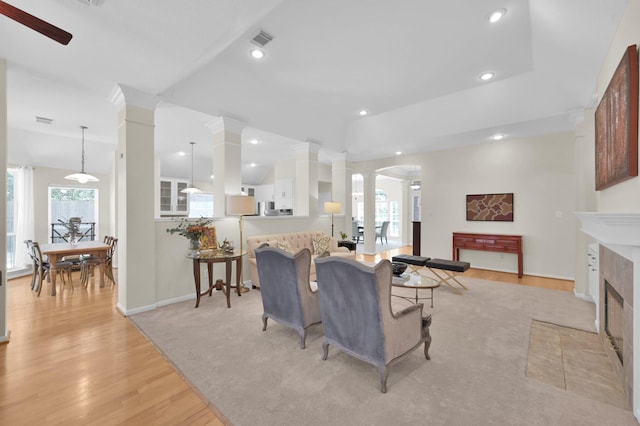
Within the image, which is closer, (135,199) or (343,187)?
(135,199)

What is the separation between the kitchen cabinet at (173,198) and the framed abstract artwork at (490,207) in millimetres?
8265

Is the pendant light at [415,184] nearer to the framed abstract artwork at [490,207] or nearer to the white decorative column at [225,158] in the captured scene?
the framed abstract artwork at [490,207]

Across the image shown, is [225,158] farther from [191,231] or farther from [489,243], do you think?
[489,243]

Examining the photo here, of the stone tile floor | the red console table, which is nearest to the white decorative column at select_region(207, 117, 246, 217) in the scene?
the stone tile floor

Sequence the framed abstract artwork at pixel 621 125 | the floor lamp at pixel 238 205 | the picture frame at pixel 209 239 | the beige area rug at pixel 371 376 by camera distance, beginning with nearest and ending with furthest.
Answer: the beige area rug at pixel 371 376, the framed abstract artwork at pixel 621 125, the picture frame at pixel 209 239, the floor lamp at pixel 238 205

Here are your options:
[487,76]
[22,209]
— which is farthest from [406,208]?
[22,209]

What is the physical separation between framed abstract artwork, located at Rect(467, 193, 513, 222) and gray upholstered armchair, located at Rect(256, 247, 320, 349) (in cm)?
510

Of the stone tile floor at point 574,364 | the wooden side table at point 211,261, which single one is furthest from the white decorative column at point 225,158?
the stone tile floor at point 574,364

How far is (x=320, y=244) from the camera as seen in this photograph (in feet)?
18.5

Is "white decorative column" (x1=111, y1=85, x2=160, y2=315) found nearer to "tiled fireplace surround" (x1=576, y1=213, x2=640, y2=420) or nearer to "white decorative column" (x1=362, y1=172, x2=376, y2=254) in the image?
"tiled fireplace surround" (x1=576, y1=213, x2=640, y2=420)

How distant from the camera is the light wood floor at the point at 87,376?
1835 mm

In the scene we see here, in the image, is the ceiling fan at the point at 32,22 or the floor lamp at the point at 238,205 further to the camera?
the floor lamp at the point at 238,205

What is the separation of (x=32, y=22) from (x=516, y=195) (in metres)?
7.24

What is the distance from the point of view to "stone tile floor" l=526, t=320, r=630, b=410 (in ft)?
6.77
